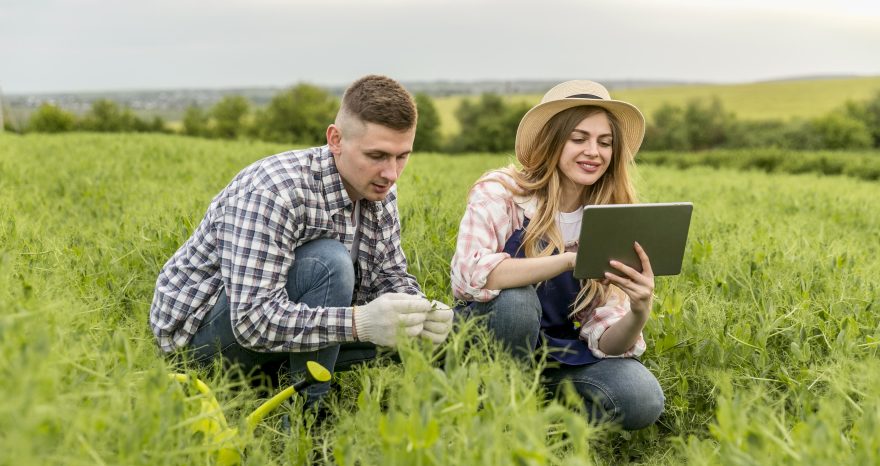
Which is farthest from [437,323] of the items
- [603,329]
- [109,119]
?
[109,119]

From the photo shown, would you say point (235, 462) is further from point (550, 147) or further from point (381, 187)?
point (550, 147)

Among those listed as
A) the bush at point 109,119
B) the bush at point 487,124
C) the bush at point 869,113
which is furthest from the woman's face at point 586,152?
the bush at point 869,113

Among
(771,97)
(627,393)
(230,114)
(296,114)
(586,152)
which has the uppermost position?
(586,152)

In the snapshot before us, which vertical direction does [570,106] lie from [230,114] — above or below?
above

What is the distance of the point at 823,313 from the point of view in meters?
3.65

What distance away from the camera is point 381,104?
2.74 m

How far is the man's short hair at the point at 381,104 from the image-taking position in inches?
108

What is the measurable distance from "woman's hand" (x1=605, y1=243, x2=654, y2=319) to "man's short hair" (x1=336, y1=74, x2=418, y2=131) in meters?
1.00

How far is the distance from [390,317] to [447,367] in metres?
0.72

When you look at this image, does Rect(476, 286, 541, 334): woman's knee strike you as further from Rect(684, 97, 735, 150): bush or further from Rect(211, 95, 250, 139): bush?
Rect(211, 95, 250, 139): bush

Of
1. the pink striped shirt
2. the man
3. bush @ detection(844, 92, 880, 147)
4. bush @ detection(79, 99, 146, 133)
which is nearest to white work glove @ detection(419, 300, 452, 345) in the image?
the man

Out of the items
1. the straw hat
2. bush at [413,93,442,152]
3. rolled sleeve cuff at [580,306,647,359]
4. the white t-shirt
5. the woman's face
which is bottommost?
bush at [413,93,442,152]

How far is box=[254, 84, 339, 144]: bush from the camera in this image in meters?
56.2

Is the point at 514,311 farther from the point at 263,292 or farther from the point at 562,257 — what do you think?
the point at 263,292
